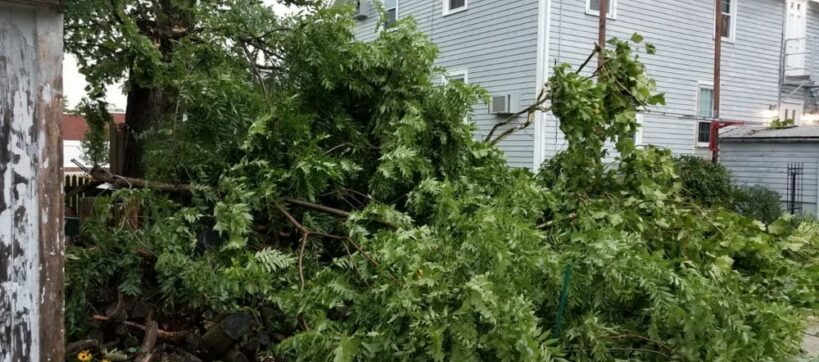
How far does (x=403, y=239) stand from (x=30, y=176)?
150cm

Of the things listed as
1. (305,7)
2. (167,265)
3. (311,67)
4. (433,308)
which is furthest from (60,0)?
(305,7)

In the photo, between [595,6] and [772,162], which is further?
[772,162]

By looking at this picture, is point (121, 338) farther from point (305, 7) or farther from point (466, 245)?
point (305, 7)

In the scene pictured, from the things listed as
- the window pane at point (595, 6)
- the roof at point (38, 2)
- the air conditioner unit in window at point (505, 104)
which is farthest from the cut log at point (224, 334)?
the window pane at point (595, 6)

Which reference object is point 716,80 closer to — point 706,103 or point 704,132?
point 706,103

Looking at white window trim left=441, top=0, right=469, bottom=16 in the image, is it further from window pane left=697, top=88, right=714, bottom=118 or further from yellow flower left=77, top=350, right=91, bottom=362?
yellow flower left=77, top=350, right=91, bottom=362

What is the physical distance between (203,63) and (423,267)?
2.58 metres

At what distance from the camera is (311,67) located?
13.0ft

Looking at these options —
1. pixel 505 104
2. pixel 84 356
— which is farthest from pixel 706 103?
pixel 84 356

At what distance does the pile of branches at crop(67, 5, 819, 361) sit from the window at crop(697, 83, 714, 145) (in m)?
11.5

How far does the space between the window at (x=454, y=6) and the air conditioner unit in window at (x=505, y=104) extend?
2.51 metres

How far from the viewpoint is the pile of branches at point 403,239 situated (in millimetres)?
2689

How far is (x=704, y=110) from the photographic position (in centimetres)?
1528

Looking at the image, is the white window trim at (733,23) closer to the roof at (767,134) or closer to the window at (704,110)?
the window at (704,110)
